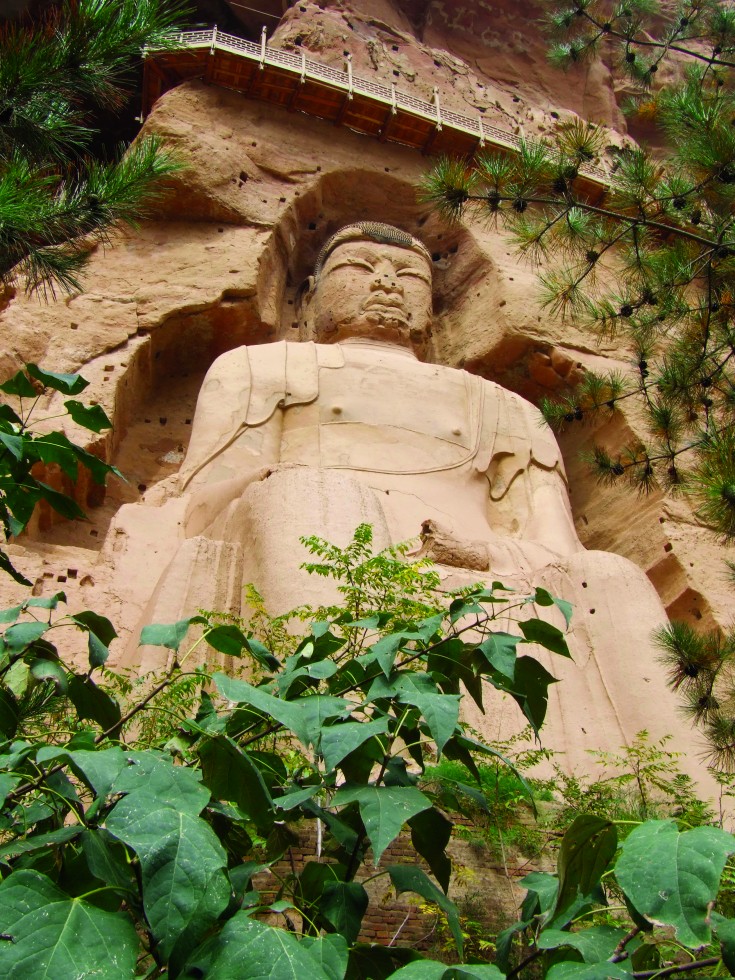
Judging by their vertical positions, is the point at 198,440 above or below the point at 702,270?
below

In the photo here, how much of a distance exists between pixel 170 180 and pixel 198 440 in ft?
9.39

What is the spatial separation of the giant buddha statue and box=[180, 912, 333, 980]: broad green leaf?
10.6ft

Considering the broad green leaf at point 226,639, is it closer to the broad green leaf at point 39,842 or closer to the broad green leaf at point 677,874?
the broad green leaf at point 39,842

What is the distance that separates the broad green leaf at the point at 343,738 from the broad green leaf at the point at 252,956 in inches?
11.5

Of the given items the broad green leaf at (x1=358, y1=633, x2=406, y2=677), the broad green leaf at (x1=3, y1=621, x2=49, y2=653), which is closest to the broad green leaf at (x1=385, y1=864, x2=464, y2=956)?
the broad green leaf at (x1=358, y1=633, x2=406, y2=677)

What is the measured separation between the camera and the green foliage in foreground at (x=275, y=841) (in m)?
1.81

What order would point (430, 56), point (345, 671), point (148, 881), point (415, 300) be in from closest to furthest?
point (148, 881) < point (345, 671) < point (415, 300) < point (430, 56)

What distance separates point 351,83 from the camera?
10234 millimetres

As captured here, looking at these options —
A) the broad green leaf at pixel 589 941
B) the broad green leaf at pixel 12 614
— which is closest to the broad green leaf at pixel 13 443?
the broad green leaf at pixel 12 614

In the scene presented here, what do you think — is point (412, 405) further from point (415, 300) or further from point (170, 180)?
point (170, 180)

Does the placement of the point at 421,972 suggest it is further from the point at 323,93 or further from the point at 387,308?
the point at 323,93

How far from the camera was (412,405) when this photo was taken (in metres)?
7.41

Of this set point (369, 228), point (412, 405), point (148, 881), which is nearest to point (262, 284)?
point (369, 228)

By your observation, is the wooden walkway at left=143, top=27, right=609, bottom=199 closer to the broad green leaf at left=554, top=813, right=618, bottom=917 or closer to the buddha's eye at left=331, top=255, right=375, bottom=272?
the buddha's eye at left=331, top=255, right=375, bottom=272
